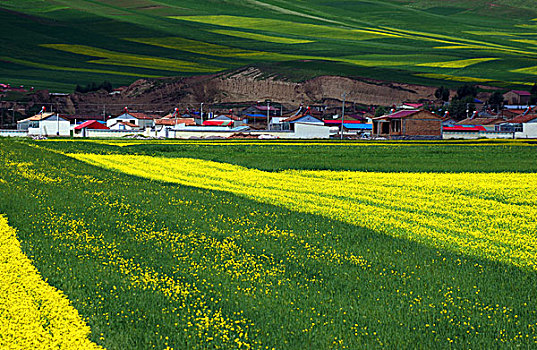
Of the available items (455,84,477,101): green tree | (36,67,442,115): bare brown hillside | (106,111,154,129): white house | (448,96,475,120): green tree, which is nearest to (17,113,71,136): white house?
(106,111,154,129): white house

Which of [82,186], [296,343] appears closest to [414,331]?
[296,343]

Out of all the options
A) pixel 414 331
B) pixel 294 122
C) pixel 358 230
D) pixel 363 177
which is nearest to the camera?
pixel 414 331

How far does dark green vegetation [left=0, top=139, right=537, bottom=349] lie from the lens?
780 centimetres

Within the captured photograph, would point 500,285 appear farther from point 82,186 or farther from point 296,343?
point 82,186

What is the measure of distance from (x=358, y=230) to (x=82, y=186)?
12116 mm

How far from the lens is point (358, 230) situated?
14.8m

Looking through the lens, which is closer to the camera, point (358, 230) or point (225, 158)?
point (358, 230)

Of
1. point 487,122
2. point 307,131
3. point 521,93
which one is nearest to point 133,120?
point 307,131

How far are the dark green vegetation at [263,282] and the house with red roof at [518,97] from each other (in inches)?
6590

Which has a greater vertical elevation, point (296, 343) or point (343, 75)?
point (343, 75)

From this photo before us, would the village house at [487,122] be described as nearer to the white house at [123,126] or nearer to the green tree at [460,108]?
the green tree at [460,108]

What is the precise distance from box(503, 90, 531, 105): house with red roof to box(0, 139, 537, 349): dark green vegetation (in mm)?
167383

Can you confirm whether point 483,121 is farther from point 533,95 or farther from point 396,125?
point 533,95

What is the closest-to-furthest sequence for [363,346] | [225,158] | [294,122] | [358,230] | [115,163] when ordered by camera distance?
[363,346], [358,230], [115,163], [225,158], [294,122]
